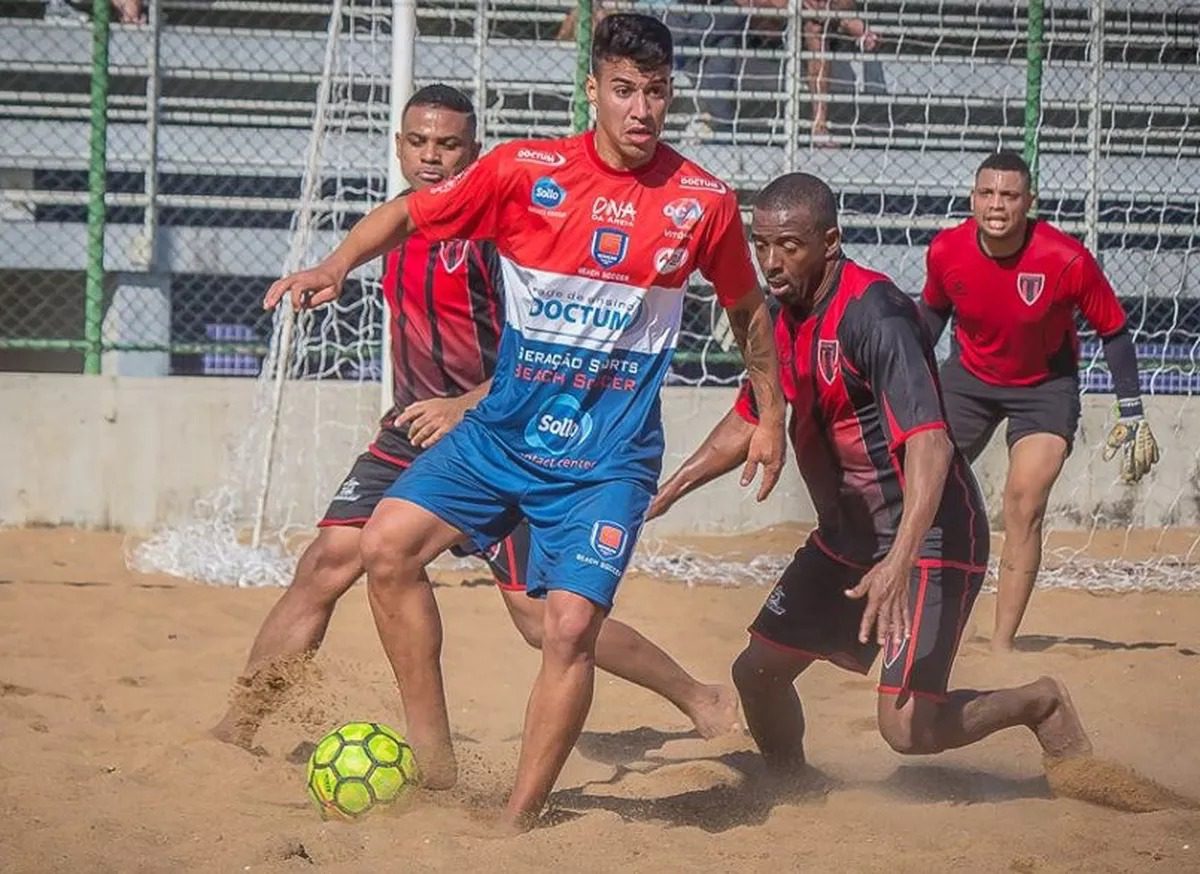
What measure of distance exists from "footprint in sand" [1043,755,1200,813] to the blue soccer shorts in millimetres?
1603

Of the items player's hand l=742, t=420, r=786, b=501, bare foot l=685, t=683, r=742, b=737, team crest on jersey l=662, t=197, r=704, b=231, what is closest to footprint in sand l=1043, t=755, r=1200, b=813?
bare foot l=685, t=683, r=742, b=737

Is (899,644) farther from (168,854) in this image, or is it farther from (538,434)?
(168,854)

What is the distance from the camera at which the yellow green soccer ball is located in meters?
4.62

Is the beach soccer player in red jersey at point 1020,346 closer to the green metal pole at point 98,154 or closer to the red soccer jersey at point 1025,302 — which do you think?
the red soccer jersey at point 1025,302

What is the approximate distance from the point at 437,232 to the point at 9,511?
233 inches

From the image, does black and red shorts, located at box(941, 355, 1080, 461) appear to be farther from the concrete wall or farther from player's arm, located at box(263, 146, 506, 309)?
player's arm, located at box(263, 146, 506, 309)

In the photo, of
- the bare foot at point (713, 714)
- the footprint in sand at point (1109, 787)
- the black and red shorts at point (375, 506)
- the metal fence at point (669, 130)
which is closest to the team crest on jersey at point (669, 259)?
the black and red shorts at point (375, 506)

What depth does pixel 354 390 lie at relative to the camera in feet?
32.3

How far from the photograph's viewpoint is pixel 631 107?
457cm

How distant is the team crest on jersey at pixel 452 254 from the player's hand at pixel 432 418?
2.00 ft

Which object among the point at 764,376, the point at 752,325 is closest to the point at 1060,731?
the point at 764,376

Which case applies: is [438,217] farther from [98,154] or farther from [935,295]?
[98,154]

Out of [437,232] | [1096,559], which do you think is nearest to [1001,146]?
[1096,559]

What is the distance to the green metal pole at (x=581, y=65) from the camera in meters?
10.1
